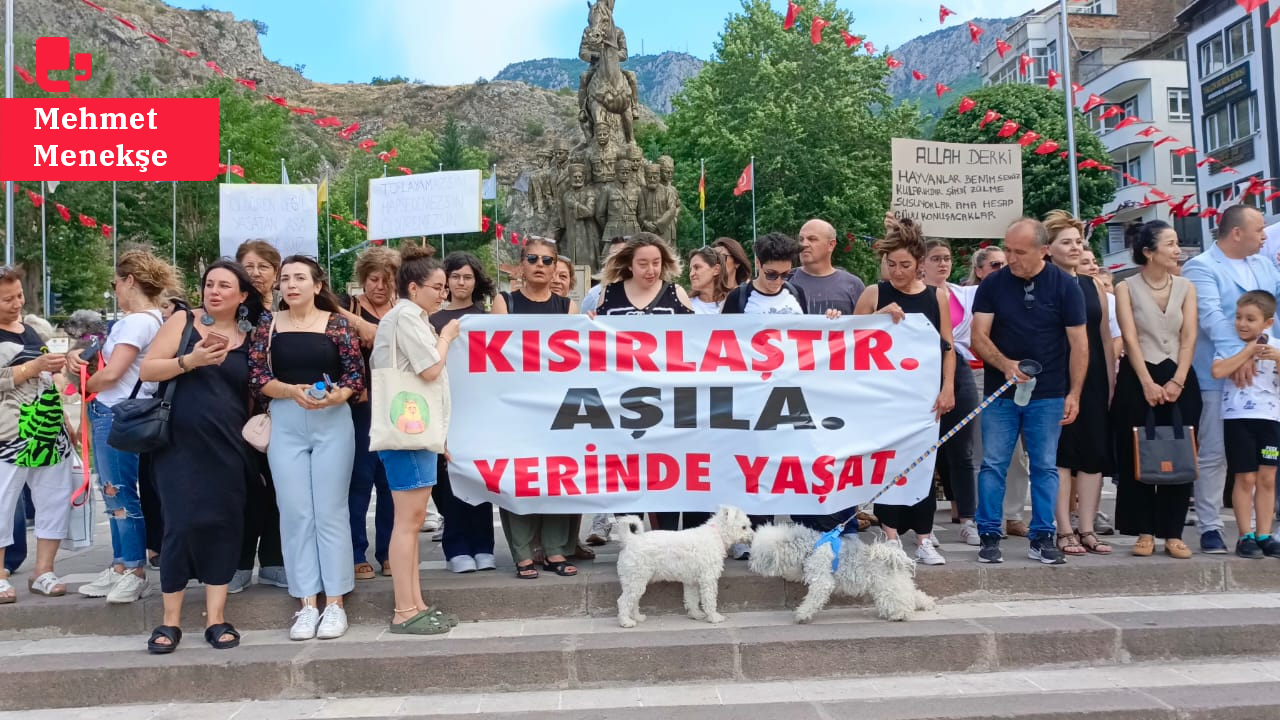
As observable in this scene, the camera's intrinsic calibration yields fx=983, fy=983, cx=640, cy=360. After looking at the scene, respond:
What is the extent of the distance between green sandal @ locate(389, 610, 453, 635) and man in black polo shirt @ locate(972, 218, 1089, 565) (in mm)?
2894

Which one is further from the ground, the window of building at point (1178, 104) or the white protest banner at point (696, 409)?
the window of building at point (1178, 104)

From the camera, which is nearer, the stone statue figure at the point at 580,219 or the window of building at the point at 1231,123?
the stone statue figure at the point at 580,219

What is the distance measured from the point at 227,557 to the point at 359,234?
58158mm

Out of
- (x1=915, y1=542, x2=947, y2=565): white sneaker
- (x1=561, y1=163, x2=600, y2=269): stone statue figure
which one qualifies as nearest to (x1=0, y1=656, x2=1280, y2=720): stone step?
(x1=915, y1=542, x2=947, y2=565): white sneaker

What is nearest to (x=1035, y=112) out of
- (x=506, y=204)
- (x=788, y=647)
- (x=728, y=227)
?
(x=728, y=227)

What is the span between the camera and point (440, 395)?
479 cm

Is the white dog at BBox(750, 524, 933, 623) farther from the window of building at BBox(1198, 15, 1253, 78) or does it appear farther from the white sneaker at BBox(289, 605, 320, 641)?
the window of building at BBox(1198, 15, 1253, 78)

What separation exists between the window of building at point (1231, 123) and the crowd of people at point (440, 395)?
1302 inches

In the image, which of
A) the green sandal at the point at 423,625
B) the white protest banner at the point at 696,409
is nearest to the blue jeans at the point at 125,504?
the green sandal at the point at 423,625

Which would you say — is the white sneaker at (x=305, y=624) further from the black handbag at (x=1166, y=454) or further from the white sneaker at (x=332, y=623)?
the black handbag at (x=1166, y=454)

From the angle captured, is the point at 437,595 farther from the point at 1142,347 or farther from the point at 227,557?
the point at 1142,347

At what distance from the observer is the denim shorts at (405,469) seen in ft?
15.3

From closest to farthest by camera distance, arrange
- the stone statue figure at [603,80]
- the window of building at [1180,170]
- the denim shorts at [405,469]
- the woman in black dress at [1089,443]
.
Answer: the denim shorts at [405,469] < the woman in black dress at [1089,443] < the stone statue figure at [603,80] < the window of building at [1180,170]

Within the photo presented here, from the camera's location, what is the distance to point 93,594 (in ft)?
16.8
